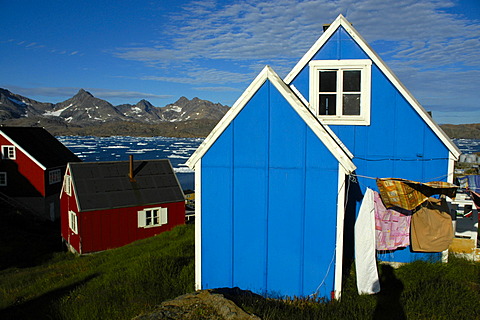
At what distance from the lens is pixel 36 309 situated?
8.80 m

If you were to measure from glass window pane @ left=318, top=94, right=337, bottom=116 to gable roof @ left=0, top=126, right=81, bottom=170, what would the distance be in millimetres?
30988

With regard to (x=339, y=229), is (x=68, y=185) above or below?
below

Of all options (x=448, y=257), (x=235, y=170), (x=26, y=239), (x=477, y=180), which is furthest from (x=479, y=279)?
(x=26, y=239)

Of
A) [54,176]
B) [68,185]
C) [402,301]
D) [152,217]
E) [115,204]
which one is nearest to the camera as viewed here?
[402,301]

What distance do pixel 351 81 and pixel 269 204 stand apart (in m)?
4.04

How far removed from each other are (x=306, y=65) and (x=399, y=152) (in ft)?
10.6

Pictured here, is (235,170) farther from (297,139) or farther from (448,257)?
(448,257)

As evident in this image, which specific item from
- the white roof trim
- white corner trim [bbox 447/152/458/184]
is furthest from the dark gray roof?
white corner trim [bbox 447/152/458/184]

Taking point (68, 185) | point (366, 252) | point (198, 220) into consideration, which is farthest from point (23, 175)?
point (366, 252)

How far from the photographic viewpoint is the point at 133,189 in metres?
25.0

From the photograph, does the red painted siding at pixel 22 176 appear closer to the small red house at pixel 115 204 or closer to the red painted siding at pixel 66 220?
the red painted siding at pixel 66 220

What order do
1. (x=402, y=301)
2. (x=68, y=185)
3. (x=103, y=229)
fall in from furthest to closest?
(x=68, y=185)
(x=103, y=229)
(x=402, y=301)

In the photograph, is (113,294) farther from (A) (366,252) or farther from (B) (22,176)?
(B) (22,176)

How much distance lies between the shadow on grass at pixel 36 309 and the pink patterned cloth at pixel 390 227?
7.33m
